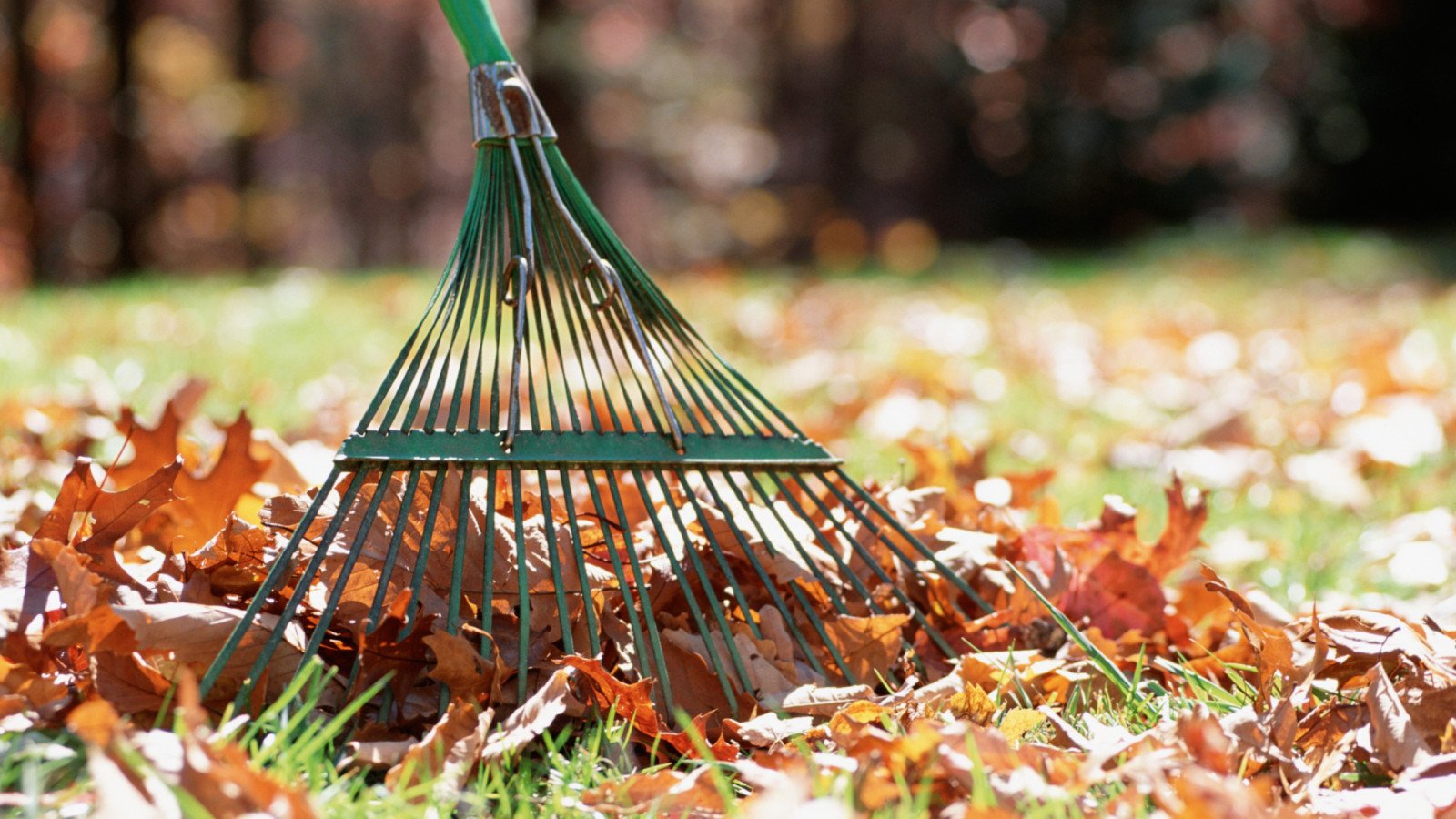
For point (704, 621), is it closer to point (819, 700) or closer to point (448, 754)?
point (819, 700)

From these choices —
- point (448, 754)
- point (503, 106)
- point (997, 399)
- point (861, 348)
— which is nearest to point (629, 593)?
point (448, 754)

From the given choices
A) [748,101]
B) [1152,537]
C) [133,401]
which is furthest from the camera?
[748,101]

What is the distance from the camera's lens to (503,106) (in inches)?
59.6

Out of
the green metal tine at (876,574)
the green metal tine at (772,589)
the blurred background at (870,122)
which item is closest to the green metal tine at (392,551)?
the green metal tine at (772,589)

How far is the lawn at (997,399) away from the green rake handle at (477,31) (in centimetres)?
76

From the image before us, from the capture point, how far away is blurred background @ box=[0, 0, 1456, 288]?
988 cm

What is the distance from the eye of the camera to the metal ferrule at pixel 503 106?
1.52 meters

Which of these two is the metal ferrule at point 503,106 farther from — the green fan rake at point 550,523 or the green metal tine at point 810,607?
the green metal tine at point 810,607

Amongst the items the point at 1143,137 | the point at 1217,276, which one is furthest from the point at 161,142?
the point at 1217,276

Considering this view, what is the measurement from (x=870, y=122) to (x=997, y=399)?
8.85m

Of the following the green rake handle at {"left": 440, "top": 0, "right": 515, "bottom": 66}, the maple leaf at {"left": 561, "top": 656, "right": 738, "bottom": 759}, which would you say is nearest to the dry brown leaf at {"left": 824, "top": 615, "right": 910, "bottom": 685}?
the maple leaf at {"left": 561, "top": 656, "right": 738, "bottom": 759}

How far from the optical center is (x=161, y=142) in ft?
49.3

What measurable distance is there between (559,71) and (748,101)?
891 centimetres

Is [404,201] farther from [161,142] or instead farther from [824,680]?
[824,680]
